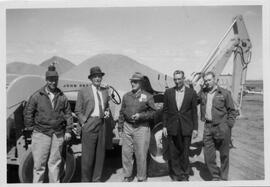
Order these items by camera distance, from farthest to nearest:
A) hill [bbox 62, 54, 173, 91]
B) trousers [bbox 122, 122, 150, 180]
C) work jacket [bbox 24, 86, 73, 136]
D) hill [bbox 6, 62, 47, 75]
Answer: hill [bbox 62, 54, 173, 91] → hill [bbox 6, 62, 47, 75] → trousers [bbox 122, 122, 150, 180] → work jacket [bbox 24, 86, 73, 136]

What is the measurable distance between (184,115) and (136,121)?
0.76 meters

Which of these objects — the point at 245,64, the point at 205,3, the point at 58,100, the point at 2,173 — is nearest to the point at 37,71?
the point at 58,100

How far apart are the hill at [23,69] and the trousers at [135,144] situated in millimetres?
1755

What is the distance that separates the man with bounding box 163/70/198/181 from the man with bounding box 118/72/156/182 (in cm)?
30

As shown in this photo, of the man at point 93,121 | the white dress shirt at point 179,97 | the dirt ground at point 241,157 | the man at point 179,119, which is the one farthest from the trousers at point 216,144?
the man at point 93,121

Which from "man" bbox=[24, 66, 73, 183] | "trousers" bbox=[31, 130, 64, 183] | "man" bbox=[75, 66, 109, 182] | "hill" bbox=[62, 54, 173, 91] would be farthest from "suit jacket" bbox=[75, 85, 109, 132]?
"hill" bbox=[62, 54, 173, 91]

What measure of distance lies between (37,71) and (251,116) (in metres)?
4.13

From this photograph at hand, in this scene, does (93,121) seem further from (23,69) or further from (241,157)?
(241,157)

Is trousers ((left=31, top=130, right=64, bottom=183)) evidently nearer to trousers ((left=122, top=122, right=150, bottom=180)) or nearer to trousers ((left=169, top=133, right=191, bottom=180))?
trousers ((left=122, top=122, right=150, bottom=180))

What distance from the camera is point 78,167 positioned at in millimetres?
5473

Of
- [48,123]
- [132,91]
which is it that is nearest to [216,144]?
[132,91]

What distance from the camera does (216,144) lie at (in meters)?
4.96

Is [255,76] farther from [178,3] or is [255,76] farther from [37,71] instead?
[37,71]

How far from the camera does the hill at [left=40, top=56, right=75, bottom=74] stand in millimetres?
5323
